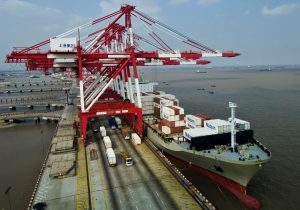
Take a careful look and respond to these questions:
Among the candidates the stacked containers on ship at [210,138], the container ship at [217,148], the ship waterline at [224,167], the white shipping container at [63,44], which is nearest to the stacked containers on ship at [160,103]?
the container ship at [217,148]

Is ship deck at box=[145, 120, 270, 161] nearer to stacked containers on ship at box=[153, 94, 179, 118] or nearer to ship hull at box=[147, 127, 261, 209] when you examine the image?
ship hull at box=[147, 127, 261, 209]

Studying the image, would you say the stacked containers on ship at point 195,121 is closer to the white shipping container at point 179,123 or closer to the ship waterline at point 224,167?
the white shipping container at point 179,123

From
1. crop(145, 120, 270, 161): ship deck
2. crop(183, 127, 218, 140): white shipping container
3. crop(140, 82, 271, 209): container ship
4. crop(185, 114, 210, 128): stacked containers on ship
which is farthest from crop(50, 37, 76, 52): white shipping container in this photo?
crop(145, 120, 270, 161): ship deck

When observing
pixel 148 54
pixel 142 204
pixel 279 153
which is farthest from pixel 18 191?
pixel 279 153

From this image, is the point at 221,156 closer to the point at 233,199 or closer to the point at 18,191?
the point at 233,199

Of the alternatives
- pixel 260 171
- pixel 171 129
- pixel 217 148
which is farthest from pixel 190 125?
pixel 260 171

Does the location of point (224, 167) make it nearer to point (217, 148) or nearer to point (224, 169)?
point (224, 169)
